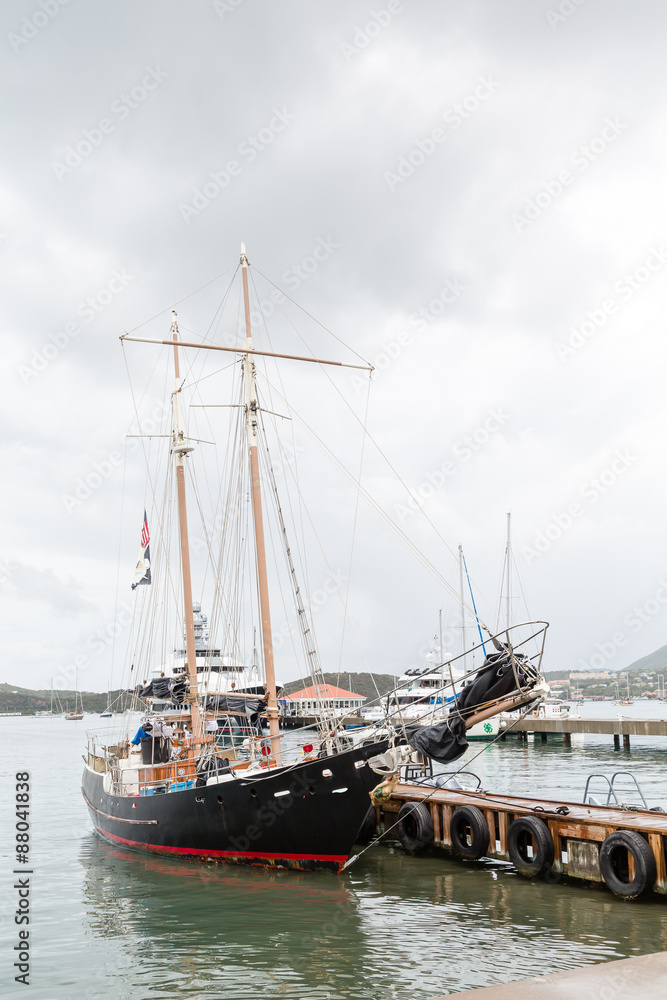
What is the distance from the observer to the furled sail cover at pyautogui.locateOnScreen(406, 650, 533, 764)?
54.9 feet

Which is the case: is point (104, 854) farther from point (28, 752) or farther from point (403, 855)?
Result: point (28, 752)

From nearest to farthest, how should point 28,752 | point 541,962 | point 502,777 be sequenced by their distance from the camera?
1. point 541,962
2. point 502,777
3. point 28,752

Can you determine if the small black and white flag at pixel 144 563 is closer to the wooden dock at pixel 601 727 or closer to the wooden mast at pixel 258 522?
the wooden mast at pixel 258 522

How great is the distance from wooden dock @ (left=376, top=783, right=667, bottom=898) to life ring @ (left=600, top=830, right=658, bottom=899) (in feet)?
0.06

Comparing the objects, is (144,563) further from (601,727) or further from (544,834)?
(601,727)

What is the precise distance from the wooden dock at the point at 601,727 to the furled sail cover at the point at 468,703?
38699mm

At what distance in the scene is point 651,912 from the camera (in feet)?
48.9

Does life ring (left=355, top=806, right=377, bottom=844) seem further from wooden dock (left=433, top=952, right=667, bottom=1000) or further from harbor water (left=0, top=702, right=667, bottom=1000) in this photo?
wooden dock (left=433, top=952, right=667, bottom=1000)

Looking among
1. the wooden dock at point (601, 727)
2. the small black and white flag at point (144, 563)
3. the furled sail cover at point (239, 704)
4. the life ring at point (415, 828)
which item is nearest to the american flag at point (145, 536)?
the small black and white flag at point (144, 563)

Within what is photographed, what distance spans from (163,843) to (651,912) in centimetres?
1344

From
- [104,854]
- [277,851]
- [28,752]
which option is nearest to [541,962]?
[277,851]

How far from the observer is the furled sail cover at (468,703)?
16.7 metres

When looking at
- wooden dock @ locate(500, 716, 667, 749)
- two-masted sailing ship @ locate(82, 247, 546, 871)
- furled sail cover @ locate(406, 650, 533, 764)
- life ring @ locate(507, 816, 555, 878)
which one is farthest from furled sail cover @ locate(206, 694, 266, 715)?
wooden dock @ locate(500, 716, 667, 749)

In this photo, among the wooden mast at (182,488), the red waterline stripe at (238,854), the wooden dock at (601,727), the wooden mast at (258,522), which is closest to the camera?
the red waterline stripe at (238,854)
